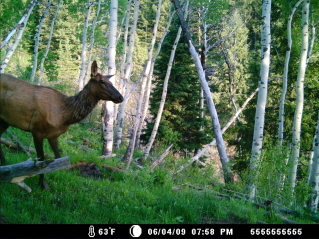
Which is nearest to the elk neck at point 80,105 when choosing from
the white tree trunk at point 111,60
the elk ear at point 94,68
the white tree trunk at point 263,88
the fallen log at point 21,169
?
the elk ear at point 94,68

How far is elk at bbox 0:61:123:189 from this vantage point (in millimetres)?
4672

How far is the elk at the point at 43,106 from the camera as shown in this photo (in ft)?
15.3

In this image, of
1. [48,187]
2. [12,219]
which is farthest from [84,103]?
[12,219]

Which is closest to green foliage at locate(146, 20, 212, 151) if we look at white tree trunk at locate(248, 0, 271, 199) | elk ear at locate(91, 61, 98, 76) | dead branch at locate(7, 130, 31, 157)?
white tree trunk at locate(248, 0, 271, 199)

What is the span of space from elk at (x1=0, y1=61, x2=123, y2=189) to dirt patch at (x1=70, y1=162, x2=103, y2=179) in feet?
5.68

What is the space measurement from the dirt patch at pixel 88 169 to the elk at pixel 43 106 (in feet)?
5.68
